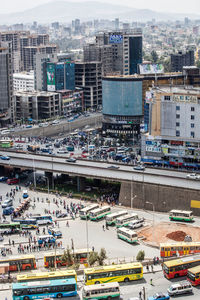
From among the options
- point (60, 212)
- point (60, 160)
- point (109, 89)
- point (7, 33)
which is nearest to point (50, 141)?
point (109, 89)

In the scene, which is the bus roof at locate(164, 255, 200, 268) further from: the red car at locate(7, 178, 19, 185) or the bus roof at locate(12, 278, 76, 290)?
the red car at locate(7, 178, 19, 185)

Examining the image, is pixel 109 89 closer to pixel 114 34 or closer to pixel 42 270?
pixel 114 34

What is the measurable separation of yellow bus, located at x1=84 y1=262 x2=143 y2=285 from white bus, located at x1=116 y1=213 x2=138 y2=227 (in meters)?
10.9

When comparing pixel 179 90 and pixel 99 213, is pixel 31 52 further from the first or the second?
pixel 99 213

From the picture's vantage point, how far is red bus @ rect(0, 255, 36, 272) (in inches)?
1652

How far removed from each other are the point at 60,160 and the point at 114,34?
57455 millimetres

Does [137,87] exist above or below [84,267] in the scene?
above

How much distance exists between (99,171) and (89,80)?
53.1 m

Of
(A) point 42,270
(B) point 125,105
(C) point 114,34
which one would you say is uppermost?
(C) point 114,34

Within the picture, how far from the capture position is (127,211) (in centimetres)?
5434

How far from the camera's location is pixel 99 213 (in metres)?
53.2

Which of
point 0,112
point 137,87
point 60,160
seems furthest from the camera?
point 0,112

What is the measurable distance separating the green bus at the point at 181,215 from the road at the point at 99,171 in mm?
3079

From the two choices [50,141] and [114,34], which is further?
[114,34]
